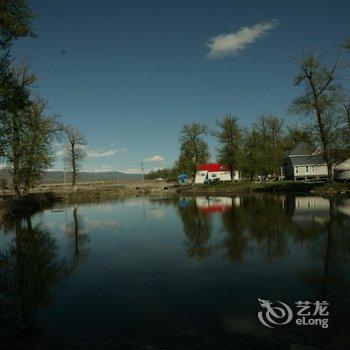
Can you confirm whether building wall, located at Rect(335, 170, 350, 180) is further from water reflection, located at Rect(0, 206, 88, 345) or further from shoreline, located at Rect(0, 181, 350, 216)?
water reflection, located at Rect(0, 206, 88, 345)

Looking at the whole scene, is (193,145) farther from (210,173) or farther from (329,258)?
(329,258)

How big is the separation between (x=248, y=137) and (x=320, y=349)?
256ft

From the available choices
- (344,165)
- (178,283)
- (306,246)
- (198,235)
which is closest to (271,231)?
(198,235)

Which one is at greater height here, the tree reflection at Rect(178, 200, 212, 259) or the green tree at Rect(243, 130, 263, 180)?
the green tree at Rect(243, 130, 263, 180)

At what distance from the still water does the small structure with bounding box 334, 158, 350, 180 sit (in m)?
43.4

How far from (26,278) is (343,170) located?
201ft

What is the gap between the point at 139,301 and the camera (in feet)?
35.9

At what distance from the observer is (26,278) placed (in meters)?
13.9

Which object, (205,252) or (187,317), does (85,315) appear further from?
(205,252)

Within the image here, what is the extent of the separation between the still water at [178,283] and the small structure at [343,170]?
43366 mm

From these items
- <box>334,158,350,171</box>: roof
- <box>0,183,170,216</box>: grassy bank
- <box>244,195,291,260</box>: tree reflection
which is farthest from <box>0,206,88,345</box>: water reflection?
<box>334,158,350,171</box>: roof

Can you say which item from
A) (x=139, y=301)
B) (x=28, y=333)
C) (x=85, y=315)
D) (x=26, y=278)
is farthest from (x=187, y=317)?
(x=26, y=278)

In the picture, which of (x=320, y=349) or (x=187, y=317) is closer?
(x=320, y=349)

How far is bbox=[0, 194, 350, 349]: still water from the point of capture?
8562 millimetres
